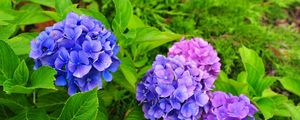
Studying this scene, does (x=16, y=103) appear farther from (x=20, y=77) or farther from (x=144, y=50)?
(x=144, y=50)

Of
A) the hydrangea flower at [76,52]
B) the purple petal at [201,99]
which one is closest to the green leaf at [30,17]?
the hydrangea flower at [76,52]

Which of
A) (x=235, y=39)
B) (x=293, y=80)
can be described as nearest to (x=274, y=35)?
(x=235, y=39)

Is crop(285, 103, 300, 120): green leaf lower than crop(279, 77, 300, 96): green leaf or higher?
higher

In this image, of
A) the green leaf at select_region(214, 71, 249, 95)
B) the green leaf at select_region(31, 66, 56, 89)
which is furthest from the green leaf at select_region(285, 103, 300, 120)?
the green leaf at select_region(31, 66, 56, 89)

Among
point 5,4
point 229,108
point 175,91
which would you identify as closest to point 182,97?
point 175,91

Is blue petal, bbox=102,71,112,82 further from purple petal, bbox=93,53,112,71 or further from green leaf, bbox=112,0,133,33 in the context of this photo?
green leaf, bbox=112,0,133,33
